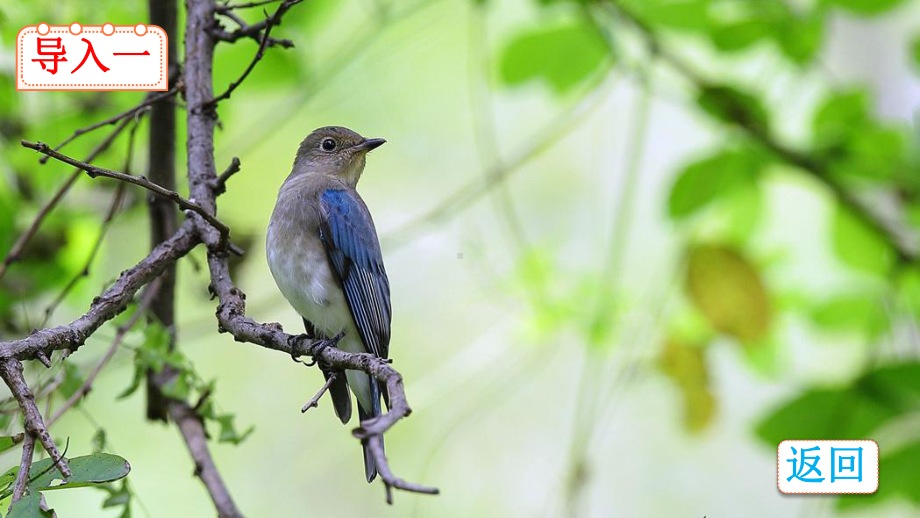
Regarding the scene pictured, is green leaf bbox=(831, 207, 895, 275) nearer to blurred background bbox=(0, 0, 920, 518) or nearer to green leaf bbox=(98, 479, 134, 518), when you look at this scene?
blurred background bbox=(0, 0, 920, 518)

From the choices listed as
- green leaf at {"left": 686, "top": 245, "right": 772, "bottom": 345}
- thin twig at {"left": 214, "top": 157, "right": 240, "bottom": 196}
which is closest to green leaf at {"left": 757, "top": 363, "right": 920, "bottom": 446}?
green leaf at {"left": 686, "top": 245, "right": 772, "bottom": 345}

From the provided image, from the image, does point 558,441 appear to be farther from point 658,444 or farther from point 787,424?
point 787,424

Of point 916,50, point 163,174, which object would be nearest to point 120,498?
point 163,174

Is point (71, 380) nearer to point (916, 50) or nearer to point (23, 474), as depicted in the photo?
point (23, 474)

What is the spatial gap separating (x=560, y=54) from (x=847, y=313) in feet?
6.57

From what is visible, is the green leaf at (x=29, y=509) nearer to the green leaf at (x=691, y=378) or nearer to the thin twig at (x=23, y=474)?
the thin twig at (x=23, y=474)

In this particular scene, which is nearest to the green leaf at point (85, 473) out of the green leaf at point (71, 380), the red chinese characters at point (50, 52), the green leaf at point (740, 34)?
the green leaf at point (71, 380)

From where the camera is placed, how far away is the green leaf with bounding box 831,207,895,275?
4.54 metres

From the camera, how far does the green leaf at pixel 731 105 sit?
4047 mm

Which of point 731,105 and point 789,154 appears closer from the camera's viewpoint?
point 731,105

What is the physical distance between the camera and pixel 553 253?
5121mm

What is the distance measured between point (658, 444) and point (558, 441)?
0.91 meters

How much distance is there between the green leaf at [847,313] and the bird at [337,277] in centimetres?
258

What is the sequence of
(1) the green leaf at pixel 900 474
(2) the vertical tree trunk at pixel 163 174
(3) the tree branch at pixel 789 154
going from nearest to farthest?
(2) the vertical tree trunk at pixel 163 174, (1) the green leaf at pixel 900 474, (3) the tree branch at pixel 789 154
